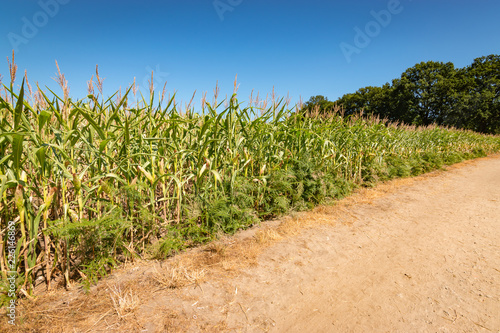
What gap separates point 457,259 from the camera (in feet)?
8.57

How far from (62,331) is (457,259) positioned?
142 inches

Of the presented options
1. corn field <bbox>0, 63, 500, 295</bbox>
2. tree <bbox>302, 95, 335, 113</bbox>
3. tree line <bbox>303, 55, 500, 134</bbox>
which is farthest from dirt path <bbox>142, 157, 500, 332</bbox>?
tree line <bbox>303, 55, 500, 134</bbox>

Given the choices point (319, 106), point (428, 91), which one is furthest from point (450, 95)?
point (319, 106)

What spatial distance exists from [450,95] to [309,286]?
40.2 meters

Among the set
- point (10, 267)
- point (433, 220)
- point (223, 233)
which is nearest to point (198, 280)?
point (223, 233)

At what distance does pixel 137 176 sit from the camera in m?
2.49

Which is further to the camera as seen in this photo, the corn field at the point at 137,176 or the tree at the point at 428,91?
the tree at the point at 428,91

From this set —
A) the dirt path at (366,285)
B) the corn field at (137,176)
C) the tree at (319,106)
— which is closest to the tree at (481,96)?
the tree at (319,106)

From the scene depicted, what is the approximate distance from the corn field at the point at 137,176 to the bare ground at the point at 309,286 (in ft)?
0.94

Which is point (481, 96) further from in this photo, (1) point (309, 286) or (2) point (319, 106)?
(1) point (309, 286)

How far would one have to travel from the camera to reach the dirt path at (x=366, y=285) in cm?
175

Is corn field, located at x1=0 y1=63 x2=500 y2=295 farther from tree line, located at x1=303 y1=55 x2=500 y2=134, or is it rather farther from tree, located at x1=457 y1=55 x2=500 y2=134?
tree, located at x1=457 y1=55 x2=500 y2=134

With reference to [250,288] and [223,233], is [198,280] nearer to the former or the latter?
[250,288]

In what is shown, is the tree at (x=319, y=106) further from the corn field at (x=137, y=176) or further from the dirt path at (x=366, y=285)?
the dirt path at (x=366, y=285)
